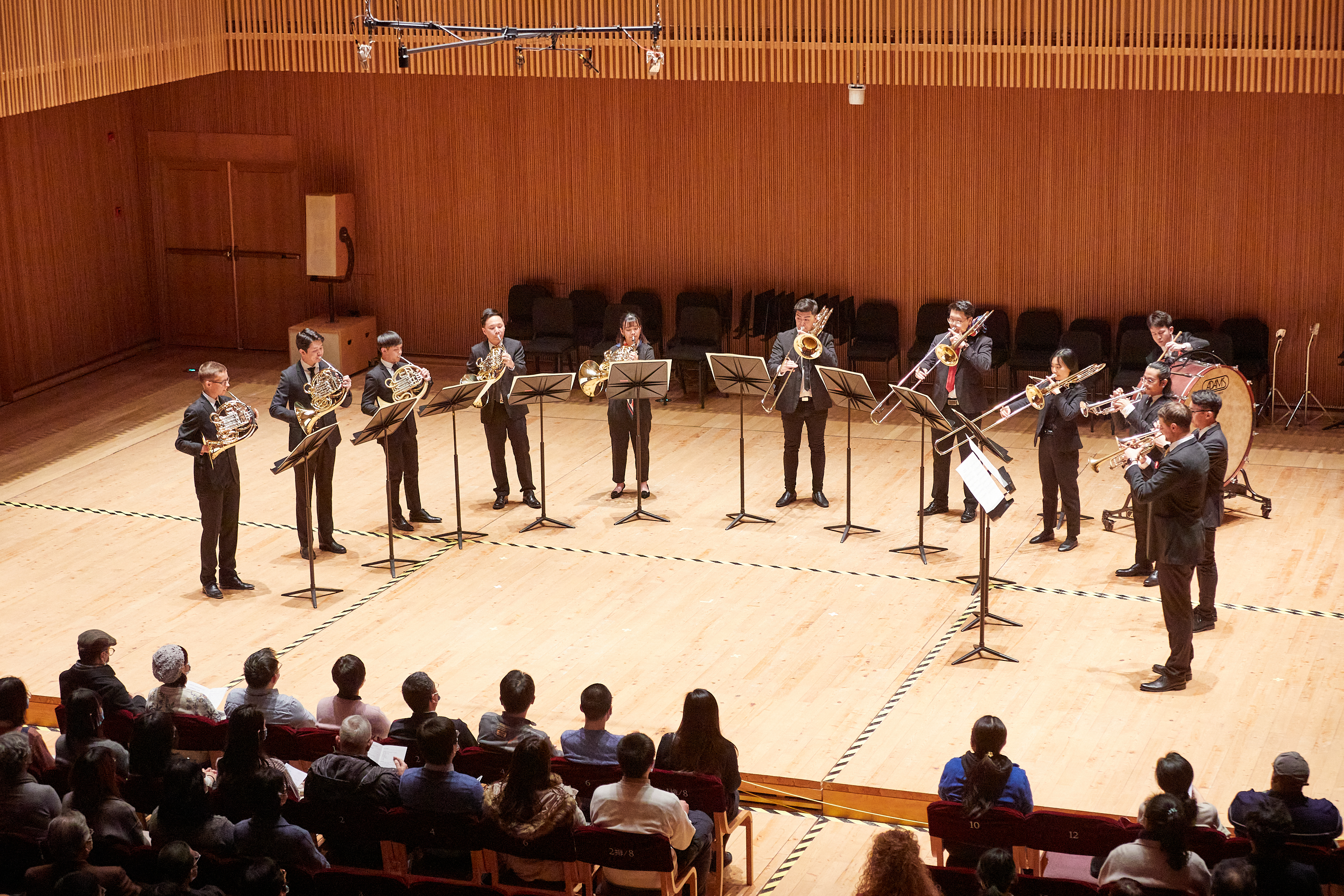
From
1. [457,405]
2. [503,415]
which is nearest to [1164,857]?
[457,405]

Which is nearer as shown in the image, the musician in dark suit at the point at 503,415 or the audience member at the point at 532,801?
the audience member at the point at 532,801

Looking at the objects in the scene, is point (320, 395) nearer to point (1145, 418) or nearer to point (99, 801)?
point (99, 801)

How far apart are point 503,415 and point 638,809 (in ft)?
19.2

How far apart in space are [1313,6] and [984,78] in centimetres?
237

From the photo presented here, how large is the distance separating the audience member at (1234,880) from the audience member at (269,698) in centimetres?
369

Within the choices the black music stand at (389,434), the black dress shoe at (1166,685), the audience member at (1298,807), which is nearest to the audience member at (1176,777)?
the audience member at (1298,807)

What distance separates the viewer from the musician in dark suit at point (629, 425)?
11047 millimetres

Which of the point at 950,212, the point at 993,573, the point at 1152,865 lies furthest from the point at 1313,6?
the point at 1152,865

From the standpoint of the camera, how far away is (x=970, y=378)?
35.4 feet

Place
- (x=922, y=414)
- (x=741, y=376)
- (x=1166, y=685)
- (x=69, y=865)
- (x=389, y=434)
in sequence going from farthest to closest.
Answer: (x=741, y=376), (x=389, y=434), (x=922, y=414), (x=1166, y=685), (x=69, y=865)

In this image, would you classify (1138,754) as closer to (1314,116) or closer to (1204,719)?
(1204,719)

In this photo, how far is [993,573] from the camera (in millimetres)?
10023

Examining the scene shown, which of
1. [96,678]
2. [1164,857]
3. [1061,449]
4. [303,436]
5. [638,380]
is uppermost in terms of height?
[638,380]

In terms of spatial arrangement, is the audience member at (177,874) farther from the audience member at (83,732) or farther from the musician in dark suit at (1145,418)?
the musician in dark suit at (1145,418)
